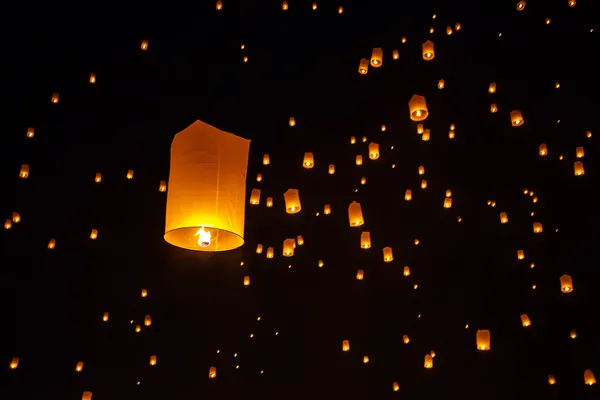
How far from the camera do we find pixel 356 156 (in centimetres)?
463

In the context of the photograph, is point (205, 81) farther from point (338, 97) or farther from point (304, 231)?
point (304, 231)

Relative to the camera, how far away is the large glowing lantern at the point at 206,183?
1933mm

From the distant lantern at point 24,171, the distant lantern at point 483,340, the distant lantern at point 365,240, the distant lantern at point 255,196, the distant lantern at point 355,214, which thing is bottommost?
the distant lantern at point 483,340

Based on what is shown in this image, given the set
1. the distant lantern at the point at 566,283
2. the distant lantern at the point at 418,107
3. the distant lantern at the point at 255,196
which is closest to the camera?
the distant lantern at the point at 418,107

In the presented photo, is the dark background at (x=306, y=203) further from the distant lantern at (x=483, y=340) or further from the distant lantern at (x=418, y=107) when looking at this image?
the distant lantern at (x=418, y=107)

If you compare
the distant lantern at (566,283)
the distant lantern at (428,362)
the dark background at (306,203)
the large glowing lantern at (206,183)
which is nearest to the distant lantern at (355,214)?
the dark background at (306,203)

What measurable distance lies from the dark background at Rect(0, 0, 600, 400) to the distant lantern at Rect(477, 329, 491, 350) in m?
0.10

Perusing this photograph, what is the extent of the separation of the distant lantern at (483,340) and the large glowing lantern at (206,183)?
2650 mm

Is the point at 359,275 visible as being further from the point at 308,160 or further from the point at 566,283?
the point at 566,283

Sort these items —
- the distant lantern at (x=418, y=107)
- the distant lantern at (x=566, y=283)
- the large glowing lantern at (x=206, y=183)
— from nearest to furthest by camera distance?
the large glowing lantern at (x=206, y=183), the distant lantern at (x=418, y=107), the distant lantern at (x=566, y=283)

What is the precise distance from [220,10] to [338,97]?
1.02 meters

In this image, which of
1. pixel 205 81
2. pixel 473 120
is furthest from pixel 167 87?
pixel 473 120

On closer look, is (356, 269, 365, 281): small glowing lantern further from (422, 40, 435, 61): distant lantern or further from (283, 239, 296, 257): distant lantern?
(422, 40, 435, 61): distant lantern

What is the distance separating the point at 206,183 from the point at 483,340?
2848 mm
